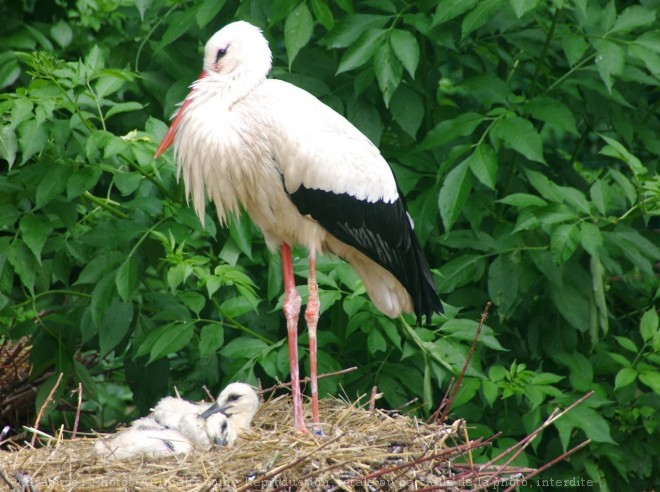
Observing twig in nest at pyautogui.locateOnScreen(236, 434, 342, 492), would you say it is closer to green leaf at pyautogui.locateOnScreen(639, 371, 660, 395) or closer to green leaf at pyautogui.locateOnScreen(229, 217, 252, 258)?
green leaf at pyautogui.locateOnScreen(229, 217, 252, 258)

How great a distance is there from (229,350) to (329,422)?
2.05 ft

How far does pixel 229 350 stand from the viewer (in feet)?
19.2

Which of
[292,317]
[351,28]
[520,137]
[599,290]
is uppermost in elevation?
[351,28]

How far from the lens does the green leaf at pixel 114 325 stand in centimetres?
591

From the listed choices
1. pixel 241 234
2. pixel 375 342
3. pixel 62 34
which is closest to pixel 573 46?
pixel 375 342

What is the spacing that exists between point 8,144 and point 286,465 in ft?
6.59

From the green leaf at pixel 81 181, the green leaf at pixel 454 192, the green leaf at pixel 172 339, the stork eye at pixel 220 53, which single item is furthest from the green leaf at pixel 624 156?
the green leaf at pixel 81 181

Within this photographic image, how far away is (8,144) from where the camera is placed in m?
5.57

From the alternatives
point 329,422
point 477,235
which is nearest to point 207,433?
point 329,422

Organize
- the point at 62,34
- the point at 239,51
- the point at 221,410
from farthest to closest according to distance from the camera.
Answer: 1. the point at 62,34
2. the point at 239,51
3. the point at 221,410

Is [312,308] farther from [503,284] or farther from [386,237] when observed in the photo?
[503,284]

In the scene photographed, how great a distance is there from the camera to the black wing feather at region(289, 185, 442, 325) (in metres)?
5.60

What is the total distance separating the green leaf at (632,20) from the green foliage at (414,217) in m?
0.02

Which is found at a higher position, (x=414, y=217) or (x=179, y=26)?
(x=179, y=26)
